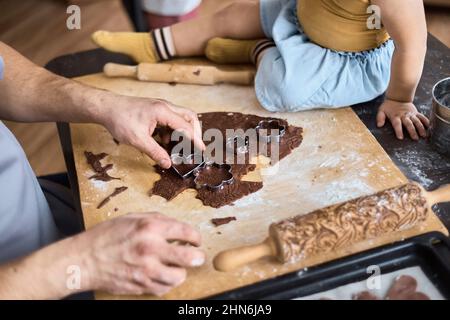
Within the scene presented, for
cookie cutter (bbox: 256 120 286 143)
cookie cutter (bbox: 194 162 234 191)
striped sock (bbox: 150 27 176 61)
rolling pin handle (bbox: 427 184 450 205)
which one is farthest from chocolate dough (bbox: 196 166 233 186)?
striped sock (bbox: 150 27 176 61)

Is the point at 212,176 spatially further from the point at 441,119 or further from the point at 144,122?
the point at 441,119

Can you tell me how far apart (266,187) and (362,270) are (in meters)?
0.26

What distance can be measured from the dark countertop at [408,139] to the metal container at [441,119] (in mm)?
19

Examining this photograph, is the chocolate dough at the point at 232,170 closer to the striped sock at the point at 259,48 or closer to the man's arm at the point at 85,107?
the man's arm at the point at 85,107

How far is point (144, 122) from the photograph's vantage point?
3.30 feet

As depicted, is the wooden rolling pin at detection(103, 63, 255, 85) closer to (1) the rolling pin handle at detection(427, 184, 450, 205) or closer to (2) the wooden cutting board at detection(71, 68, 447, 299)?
(2) the wooden cutting board at detection(71, 68, 447, 299)

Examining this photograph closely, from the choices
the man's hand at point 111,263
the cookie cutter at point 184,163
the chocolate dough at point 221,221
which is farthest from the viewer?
the cookie cutter at point 184,163

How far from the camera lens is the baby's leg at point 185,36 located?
139cm

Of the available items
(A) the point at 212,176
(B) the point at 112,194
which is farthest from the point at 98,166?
(A) the point at 212,176

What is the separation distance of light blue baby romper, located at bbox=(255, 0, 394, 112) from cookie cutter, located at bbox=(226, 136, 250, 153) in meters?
0.13

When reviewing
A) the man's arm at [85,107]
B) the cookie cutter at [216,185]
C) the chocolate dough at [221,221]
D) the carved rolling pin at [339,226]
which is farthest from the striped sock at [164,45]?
the carved rolling pin at [339,226]

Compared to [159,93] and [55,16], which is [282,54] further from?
[55,16]

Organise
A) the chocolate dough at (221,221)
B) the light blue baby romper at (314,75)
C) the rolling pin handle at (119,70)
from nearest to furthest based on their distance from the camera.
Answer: the chocolate dough at (221,221) → the light blue baby romper at (314,75) → the rolling pin handle at (119,70)

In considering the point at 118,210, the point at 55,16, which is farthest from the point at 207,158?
the point at 55,16
